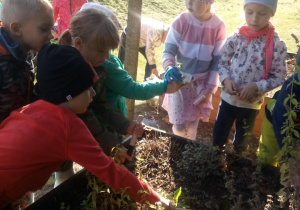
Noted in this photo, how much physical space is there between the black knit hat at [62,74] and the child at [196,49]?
1351 millimetres

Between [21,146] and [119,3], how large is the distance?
7.89m

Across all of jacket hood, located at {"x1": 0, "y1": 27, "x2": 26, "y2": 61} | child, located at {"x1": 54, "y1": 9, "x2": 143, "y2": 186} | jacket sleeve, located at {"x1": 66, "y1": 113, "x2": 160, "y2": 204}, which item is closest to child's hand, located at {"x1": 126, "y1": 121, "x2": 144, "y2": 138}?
child, located at {"x1": 54, "y1": 9, "x2": 143, "y2": 186}

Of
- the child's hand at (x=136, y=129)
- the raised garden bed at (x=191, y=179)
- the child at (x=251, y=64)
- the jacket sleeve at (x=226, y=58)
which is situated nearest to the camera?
the raised garden bed at (x=191, y=179)

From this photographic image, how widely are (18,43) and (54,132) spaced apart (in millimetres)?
719

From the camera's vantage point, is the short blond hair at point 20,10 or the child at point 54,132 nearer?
the child at point 54,132

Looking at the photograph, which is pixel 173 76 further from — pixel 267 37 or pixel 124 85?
pixel 267 37

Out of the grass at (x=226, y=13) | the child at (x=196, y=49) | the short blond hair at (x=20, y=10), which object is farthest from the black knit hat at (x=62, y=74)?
the grass at (x=226, y=13)

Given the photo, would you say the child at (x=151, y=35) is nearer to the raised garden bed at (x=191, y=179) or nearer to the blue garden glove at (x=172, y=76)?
the blue garden glove at (x=172, y=76)

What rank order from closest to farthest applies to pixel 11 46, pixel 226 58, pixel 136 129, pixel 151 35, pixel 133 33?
pixel 11 46, pixel 136 129, pixel 226 58, pixel 133 33, pixel 151 35

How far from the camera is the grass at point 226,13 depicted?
7.98 m

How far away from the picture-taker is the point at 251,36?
263 centimetres

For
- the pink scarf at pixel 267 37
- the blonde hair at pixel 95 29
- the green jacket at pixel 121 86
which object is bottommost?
the green jacket at pixel 121 86

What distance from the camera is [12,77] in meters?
1.84

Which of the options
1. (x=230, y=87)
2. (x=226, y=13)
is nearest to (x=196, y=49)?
(x=230, y=87)
